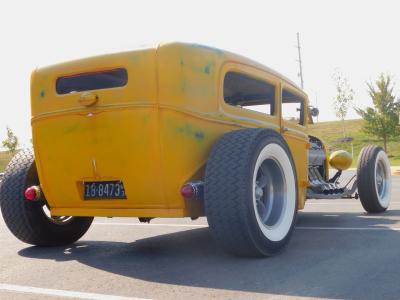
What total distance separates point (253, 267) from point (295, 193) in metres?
1.24

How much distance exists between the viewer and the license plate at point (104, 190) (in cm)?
411

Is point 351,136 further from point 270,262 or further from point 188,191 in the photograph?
point 188,191

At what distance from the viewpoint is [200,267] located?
12.3 feet

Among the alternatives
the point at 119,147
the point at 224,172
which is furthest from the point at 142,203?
the point at 224,172

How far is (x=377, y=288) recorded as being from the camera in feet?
9.65

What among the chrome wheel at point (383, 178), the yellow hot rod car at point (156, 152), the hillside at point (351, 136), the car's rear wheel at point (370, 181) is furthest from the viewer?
the hillside at point (351, 136)

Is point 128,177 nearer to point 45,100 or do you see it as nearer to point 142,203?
point 142,203

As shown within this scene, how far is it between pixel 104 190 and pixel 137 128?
0.65 m

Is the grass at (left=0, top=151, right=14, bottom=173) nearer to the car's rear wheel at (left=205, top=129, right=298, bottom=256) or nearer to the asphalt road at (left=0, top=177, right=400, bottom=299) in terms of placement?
the asphalt road at (left=0, top=177, right=400, bottom=299)

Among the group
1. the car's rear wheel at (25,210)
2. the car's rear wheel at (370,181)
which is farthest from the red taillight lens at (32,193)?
the car's rear wheel at (370,181)

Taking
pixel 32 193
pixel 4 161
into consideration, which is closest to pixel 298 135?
pixel 32 193

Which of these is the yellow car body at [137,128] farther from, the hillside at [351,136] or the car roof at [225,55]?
the hillside at [351,136]

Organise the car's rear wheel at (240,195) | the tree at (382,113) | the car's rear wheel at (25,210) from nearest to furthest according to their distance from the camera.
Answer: the car's rear wheel at (240,195), the car's rear wheel at (25,210), the tree at (382,113)

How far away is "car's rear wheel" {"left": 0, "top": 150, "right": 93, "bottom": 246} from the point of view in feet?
15.6
